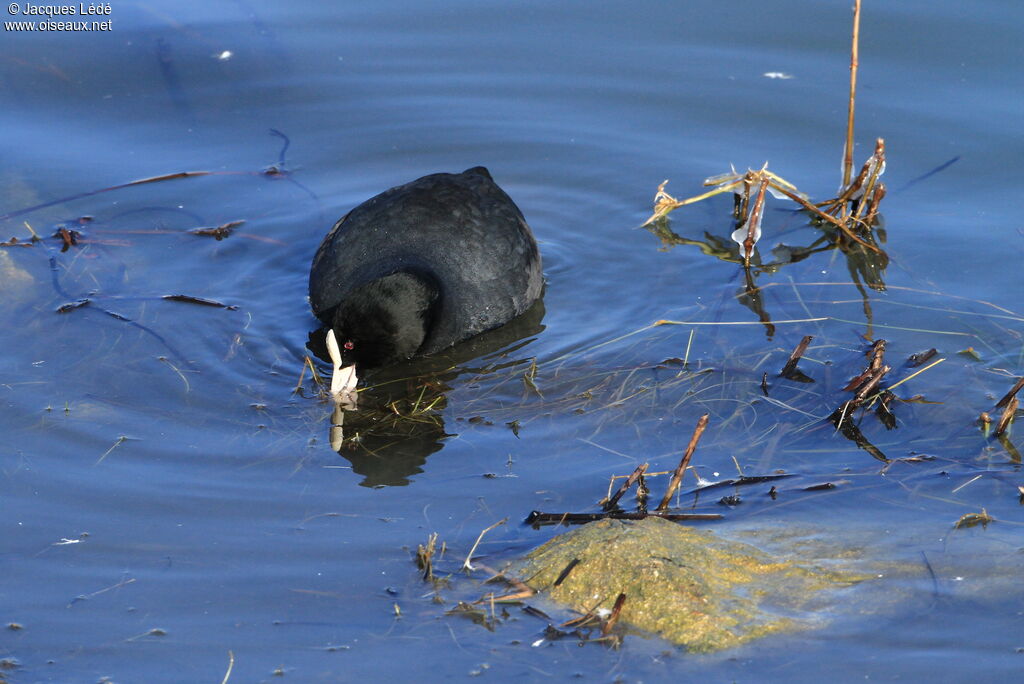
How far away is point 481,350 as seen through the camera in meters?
5.75

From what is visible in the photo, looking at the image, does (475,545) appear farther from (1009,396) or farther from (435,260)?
(435,260)

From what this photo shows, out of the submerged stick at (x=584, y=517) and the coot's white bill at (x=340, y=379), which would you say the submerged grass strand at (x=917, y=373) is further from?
the coot's white bill at (x=340, y=379)

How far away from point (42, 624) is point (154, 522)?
25.7 inches

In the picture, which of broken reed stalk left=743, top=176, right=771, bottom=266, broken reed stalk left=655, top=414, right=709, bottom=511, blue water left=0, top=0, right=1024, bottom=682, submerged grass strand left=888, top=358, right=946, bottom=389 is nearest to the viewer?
blue water left=0, top=0, right=1024, bottom=682

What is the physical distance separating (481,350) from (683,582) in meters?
2.56

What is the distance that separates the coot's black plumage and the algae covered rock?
6.84 feet

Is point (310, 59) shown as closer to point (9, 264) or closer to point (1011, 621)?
point (9, 264)

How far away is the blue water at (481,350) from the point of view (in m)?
3.47

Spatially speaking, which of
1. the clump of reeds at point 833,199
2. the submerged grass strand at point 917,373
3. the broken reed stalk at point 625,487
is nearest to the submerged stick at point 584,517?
the broken reed stalk at point 625,487

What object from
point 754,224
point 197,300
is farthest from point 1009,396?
point 197,300

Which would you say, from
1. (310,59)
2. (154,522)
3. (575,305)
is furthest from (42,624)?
(310,59)

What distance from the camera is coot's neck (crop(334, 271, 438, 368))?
5.24 m

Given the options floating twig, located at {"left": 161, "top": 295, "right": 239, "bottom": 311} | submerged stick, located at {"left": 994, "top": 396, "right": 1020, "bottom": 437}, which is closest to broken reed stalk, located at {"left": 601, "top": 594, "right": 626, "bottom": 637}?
submerged stick, located at {"left": 994, "top": 396, "right": 1020, "bottom": 437}

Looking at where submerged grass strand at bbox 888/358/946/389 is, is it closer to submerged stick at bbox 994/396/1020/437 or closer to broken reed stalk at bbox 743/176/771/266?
submerged stick at bbox 994/396/1020/437
